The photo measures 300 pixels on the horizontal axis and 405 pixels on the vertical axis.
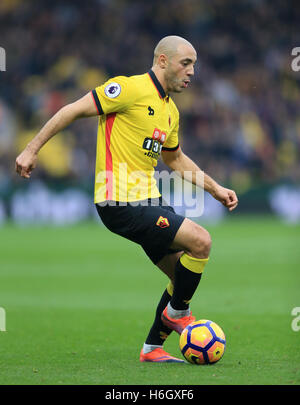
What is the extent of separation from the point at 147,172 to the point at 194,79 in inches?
740

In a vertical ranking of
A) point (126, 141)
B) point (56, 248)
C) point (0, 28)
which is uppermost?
point (0, 28)

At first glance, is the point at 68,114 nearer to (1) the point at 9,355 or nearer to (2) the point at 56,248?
(1) the point at 9,355

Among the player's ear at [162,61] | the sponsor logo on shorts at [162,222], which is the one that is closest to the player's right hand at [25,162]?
the sponsor logo on shorts at [162,222]

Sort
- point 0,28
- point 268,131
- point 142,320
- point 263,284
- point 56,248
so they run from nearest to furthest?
point 142,320 < point 263,284 < point 56,248 < point 268,131 < point 0,28

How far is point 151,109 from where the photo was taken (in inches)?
239

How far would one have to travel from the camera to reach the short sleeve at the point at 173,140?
6468mm

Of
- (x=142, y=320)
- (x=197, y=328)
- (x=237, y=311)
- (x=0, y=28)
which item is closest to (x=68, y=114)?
(x=197, y=328)

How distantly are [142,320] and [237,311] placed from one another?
46.0 inches

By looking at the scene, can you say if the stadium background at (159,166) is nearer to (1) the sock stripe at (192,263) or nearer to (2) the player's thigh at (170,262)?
(2) the player's thigh at (170,262)

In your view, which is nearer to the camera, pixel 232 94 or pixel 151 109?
pixel 151 109

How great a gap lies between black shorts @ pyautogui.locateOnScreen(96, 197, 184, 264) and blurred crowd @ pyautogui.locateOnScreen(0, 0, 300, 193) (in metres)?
15.7

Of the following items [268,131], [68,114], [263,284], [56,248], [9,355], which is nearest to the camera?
[68,114]

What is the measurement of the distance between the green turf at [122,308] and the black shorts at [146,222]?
0.92 metres

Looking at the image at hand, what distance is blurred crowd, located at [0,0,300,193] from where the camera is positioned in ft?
74.6
